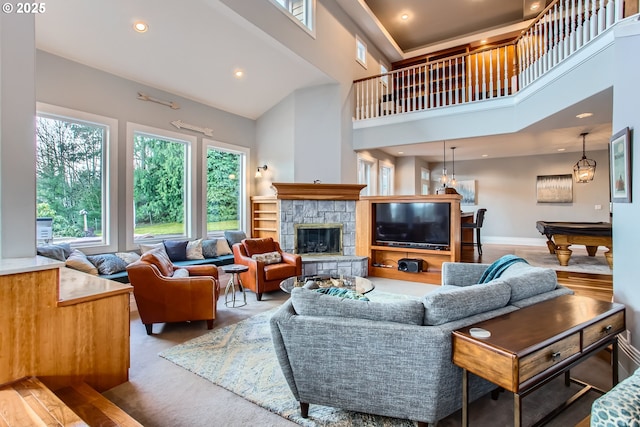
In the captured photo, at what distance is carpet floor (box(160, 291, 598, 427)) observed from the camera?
6.46 feet

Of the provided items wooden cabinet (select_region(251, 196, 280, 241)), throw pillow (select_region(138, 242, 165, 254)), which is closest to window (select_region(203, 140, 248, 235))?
wooden cabinet (select_region(251, 196, 280, 241))

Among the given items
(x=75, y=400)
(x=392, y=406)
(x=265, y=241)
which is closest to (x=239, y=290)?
(x=265, y=241)

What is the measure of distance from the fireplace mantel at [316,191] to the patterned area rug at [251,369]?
2.76m

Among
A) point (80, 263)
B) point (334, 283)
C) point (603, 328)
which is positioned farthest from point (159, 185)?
point (603, 328)

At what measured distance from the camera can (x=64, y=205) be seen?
4.43 meters

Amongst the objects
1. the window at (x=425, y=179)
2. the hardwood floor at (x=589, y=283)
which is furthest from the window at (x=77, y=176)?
the window at (x=425, y=179)

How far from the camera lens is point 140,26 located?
4172 mm

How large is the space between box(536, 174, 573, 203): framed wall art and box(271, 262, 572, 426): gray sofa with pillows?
816 centimetres

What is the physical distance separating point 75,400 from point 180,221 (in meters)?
4.18

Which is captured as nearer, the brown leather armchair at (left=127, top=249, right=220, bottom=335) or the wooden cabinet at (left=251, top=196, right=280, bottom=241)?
the brown leather armchair at (left=127, top=249, right=220, bottom=335)

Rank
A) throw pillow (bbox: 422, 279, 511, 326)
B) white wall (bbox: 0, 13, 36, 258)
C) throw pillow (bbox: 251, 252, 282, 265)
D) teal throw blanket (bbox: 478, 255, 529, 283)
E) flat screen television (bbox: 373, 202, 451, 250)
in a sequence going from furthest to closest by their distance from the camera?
flat screen television (bbox: 373, 202, 451, 250) → throw pillow (bbox: 251, 252, 282, 265) → teal throw blanket (bbox: 478, 255, 529, 283) → white wall (bbox: 0, 13, 36, 258) → throw pillow (bbox: 422, 279, 511, 326)

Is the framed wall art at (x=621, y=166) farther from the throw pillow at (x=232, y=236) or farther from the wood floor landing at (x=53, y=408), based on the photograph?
the throw pillow at (x=232, y=236)

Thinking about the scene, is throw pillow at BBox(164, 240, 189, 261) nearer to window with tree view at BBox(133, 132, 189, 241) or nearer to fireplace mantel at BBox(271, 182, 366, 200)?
window with tree view at BBox(133, 132, 189, 241)

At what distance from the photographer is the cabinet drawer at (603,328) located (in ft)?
6.02
